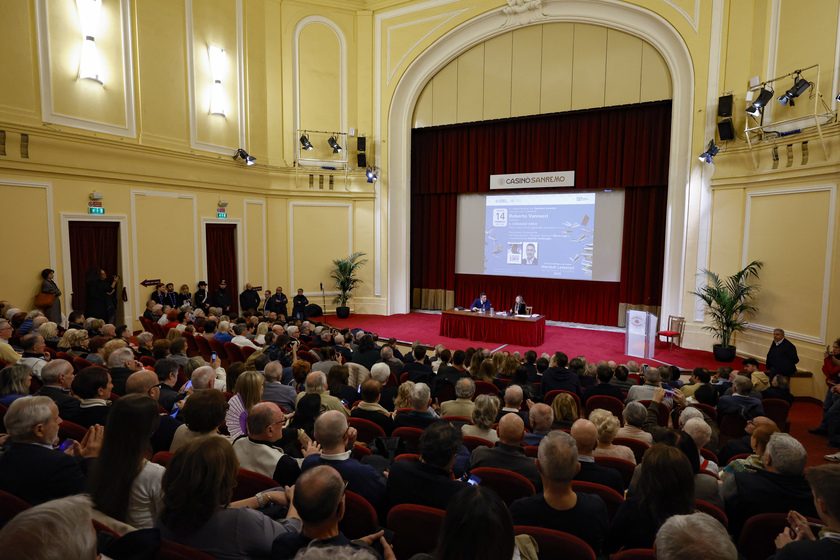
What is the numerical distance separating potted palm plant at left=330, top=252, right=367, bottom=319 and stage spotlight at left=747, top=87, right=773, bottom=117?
9.69m

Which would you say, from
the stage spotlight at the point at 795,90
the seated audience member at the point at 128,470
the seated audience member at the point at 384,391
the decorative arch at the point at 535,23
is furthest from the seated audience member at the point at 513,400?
the decorative arch at the point at 535,23

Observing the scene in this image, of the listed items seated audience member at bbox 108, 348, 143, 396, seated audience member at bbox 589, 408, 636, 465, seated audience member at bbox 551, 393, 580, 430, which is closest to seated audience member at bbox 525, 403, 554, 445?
seated audience member at bbox 551, 393, 580, 430

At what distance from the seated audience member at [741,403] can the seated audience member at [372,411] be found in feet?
10.9

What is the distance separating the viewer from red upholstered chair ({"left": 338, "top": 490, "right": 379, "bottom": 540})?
2.17 m

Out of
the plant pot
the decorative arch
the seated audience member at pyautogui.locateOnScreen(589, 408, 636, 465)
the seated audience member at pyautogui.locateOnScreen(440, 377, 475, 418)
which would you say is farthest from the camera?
the decorative arch

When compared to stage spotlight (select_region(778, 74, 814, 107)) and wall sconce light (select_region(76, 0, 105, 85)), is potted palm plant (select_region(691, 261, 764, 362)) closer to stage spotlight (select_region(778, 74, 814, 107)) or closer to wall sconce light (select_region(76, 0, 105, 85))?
stage spotlight (select_region(778, 74, 814, 107))

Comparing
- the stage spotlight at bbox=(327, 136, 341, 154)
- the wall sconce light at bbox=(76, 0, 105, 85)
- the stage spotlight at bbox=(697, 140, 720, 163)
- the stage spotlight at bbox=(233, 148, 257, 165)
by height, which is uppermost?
the wall sconce light at bbox=(76, 0, 105, 85)

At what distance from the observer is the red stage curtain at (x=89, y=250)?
30.6ft

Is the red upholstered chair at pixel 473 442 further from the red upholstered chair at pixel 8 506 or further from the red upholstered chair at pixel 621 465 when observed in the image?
the red upholstered chair at pixel 8 506

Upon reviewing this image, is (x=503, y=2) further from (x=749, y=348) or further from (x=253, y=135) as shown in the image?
(x=749, y=348)

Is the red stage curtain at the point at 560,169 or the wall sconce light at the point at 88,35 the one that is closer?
the wall sconce light at the point at 88,35

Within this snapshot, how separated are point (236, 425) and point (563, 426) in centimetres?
238

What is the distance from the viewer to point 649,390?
4.89 metres

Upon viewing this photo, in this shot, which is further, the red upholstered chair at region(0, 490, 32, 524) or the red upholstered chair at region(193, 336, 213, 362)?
the red upholstered chair at region(193, 336, 213, 362)
